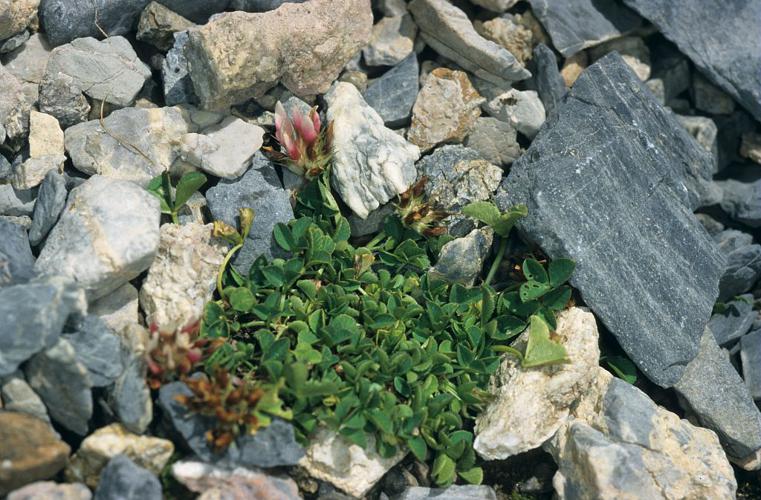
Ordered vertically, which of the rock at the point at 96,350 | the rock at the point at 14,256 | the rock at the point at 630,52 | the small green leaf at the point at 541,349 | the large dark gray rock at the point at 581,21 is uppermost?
the large dark gray rock at the point at 581,21

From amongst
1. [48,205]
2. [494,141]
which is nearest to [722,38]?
[494,141]

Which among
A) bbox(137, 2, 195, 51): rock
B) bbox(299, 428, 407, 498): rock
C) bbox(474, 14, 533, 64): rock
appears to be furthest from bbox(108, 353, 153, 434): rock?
bbox(474, 14, 533, 64): rock

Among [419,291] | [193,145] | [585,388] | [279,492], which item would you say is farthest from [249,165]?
[585,388]

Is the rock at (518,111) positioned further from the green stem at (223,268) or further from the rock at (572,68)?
the green stem at (223,268)

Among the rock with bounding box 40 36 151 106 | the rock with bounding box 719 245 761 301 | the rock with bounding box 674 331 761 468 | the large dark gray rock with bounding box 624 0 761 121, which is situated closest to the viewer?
the rock with bounding box 40 36 151 106

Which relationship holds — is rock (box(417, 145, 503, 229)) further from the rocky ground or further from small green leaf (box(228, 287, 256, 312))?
small green leaf (box(228, 287, 256, 312))

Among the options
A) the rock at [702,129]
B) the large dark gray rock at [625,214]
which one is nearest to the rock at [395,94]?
the large dark gray rock at [625,214]
